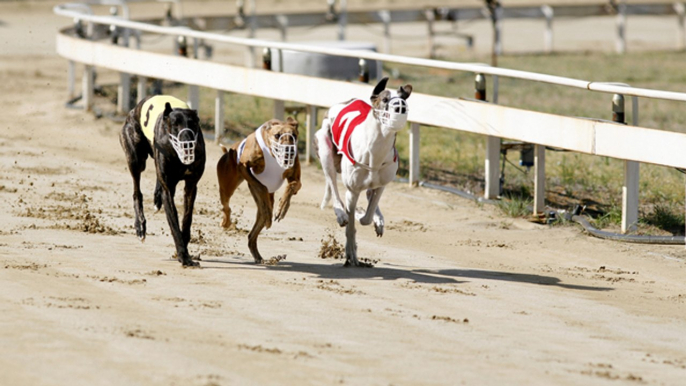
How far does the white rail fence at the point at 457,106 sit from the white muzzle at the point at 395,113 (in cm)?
198

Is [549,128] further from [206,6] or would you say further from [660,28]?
[206,6]

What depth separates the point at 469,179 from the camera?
32.1ft

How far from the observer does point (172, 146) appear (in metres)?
6.44

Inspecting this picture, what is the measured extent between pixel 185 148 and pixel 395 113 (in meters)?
1.18

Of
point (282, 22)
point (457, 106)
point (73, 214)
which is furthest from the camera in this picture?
point (282, 22)

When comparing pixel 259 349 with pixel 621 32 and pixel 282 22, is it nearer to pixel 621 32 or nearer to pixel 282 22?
pixel 282 22

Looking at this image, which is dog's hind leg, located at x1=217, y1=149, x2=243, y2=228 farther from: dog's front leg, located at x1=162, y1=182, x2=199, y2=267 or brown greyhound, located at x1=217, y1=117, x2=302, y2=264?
dog's front leg, located at x1=162, y1=182, x2=199, y2=267

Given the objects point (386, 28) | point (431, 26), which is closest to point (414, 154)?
point (386, 28)

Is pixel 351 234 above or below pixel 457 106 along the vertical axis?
below

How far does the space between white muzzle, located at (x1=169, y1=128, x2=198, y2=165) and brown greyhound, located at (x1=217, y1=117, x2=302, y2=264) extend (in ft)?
1.29

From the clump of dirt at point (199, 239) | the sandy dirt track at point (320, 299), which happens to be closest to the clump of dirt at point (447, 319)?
the sandy dirt track at point (320, 299)

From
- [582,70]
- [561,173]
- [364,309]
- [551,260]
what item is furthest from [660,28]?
[364,309]

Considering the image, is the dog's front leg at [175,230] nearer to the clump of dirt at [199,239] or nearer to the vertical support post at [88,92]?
the clump of dirt at [199,239]

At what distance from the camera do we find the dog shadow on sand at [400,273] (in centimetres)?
658
